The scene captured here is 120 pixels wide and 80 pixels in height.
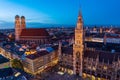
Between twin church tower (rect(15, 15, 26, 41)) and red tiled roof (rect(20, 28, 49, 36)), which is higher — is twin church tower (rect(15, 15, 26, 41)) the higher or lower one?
the higher one

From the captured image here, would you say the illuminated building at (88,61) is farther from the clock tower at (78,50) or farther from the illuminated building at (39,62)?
the illuminated building at (39,62)

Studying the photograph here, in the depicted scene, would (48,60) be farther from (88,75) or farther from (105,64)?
(105,64)

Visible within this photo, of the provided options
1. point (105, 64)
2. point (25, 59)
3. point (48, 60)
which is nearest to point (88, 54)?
point (105, 64)

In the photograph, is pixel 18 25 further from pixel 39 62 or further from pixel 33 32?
pixel 39 62

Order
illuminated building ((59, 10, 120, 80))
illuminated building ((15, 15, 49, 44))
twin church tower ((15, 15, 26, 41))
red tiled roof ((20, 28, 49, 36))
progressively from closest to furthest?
1. illuminated building ((59, 10, 120, 80))
2. illuminated building ((15, 15, 49, 44))
3. red tiled roof ((20, 28, 49, 36))
4. twin church tower ((15, 15, 26, 41))

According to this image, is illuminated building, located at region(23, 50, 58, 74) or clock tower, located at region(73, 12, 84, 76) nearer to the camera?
clock tower, located at region(73, 12, 84, 76)

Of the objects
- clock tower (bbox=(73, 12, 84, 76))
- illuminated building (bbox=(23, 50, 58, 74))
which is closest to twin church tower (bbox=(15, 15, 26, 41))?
illuminated building (bbox=(23, 50, 58, 74))

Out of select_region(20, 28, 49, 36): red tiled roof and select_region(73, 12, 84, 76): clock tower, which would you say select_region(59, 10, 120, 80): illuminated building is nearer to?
select_region(73, 12, 84, 76): clock tower

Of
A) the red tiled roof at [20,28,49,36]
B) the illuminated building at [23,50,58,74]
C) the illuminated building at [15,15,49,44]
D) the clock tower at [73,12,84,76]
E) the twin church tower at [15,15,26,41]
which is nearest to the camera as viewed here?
the clock tower at [73,12,84,76]

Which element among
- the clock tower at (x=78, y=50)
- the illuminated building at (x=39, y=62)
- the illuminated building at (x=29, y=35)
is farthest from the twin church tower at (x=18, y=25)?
the clock tower at (x=78, y=50)
